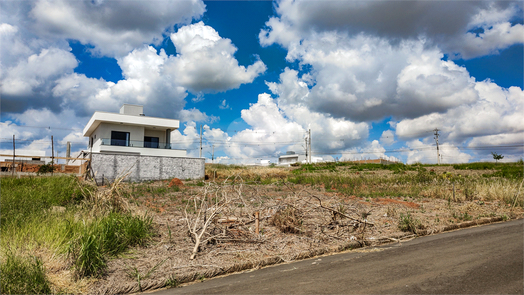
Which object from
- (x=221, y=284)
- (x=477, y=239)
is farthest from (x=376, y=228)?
(x=221, y=284)

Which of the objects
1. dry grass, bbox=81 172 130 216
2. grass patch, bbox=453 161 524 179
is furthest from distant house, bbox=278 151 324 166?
dry grass, bbox=81 172 130 216

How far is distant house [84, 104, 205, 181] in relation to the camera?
2178 centimetres

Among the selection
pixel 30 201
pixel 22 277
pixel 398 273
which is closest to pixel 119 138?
pixel 30 201

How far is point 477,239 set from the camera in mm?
6824

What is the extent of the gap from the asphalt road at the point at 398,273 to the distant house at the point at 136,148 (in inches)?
770

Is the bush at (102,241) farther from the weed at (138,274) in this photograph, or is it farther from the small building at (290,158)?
the small building at (290,158)

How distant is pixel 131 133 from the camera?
3331 cm

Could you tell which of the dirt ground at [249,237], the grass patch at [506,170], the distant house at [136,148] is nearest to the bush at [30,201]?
the dirt ground at [249,237]

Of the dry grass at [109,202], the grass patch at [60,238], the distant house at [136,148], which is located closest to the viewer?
the grass patch at [60,238]

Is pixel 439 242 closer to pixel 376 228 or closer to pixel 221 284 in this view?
pixel 376 228

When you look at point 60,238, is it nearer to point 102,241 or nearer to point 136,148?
point 102,241

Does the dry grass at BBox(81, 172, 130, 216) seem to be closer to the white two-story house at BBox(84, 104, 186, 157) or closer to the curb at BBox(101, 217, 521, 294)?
the curb at BBox(101, 217, 521, 294)

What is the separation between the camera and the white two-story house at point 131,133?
3102cm

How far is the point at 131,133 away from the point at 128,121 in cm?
168
